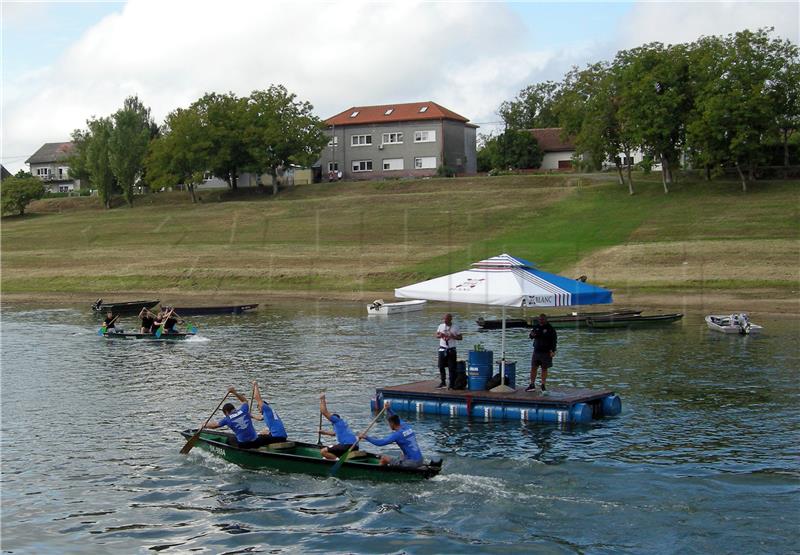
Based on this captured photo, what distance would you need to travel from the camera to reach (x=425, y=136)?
A: 107938 mm

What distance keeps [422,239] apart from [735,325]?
1391 inches

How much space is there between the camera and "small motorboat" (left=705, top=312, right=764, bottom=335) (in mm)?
40594

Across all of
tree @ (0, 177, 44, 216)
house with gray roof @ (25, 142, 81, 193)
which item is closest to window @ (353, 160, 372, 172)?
tree @ (0, 177, 44, 216)

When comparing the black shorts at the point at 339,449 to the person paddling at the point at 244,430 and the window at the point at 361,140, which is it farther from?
the window at the point at 361,140

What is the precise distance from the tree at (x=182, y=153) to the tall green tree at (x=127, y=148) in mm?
3523

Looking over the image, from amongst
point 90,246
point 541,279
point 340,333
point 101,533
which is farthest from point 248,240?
point 101,533

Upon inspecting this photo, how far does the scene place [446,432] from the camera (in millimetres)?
24969

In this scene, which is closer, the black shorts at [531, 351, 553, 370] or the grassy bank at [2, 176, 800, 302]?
the black shorts at [531, 351, 553, 370]

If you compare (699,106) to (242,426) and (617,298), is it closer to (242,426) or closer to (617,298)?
(617,298)

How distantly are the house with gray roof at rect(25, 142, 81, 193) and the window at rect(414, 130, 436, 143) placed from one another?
231ft

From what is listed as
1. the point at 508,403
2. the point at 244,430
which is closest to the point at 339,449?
the point at 244,430

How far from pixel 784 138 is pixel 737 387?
199 ft

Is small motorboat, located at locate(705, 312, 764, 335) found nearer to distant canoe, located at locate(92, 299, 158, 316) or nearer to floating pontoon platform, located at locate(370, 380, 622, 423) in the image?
floating pontoon platform, located at locate(370, 380, 622, 423)

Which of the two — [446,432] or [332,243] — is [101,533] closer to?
[446,432]
